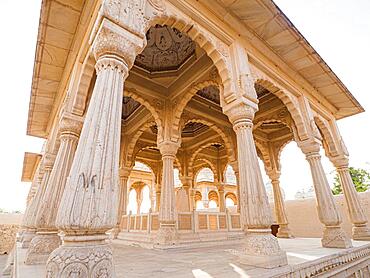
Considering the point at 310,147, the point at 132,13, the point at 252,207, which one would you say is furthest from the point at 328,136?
the point at 132,13

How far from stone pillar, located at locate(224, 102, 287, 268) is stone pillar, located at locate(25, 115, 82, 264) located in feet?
10.9

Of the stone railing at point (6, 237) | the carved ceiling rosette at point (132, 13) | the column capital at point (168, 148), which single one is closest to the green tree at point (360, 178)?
the column capital at point (168, 148)

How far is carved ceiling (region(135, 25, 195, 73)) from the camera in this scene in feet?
20.1

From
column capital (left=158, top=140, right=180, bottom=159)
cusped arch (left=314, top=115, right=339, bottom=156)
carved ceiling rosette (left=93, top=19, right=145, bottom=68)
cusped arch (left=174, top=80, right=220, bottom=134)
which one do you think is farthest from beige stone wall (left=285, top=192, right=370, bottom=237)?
carved ceiling rosette (left=93, top=19, right=145, bottom=68)

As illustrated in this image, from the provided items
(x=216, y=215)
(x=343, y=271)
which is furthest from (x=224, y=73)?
(x=216, y=215)

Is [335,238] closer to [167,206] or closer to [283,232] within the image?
[167,206]

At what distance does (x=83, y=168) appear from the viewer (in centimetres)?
213

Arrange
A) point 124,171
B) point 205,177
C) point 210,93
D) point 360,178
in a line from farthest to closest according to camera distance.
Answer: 1. point 205,177
2. point 360,178
3. point 124,171
4. point 210,93

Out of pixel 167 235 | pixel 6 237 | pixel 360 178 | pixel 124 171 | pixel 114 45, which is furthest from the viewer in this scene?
pixel 360 178

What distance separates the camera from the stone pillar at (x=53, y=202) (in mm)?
3549

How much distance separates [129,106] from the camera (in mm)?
9438

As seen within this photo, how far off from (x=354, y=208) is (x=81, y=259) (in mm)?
8265

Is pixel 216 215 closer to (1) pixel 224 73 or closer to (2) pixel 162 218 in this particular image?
(2) pixel 162 218

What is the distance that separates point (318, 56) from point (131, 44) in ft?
18.1
